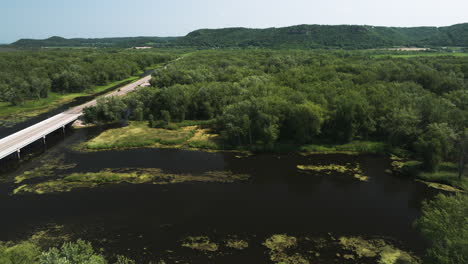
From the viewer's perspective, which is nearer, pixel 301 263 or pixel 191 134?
pixel 301 263

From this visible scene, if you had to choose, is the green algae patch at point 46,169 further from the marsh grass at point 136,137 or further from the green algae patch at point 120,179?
the marsh grass at point 136,137

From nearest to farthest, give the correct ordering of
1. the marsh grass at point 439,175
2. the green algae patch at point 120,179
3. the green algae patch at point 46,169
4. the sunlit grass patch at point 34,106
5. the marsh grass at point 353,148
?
the marsh grass at point 439,175 < the green algae patch at point 120,179 < the green algae patch at point 46,169 < the marsh grass at point 353,148 < the sunlit grass patch at point 34,106

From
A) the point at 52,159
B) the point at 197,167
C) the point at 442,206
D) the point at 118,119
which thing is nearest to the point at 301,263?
the point at 442,206

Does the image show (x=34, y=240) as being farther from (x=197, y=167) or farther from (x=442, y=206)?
(x=442, y=206)

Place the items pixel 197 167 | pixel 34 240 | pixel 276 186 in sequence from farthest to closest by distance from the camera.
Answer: pixel 197 167 → pixel 276 186 → pixel 34 240

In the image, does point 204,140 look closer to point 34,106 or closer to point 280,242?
point 280,242

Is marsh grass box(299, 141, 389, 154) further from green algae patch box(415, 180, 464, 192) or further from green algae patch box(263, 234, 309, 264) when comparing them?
green algae patch box(263, 234, 309, 264)

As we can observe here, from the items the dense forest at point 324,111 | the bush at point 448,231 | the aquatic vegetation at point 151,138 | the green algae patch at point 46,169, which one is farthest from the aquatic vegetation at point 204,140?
the bush at point 448,231

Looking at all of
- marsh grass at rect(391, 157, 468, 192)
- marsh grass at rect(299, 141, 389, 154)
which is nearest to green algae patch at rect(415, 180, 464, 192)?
marsh grass at rect(391, 157, 468, 192)
